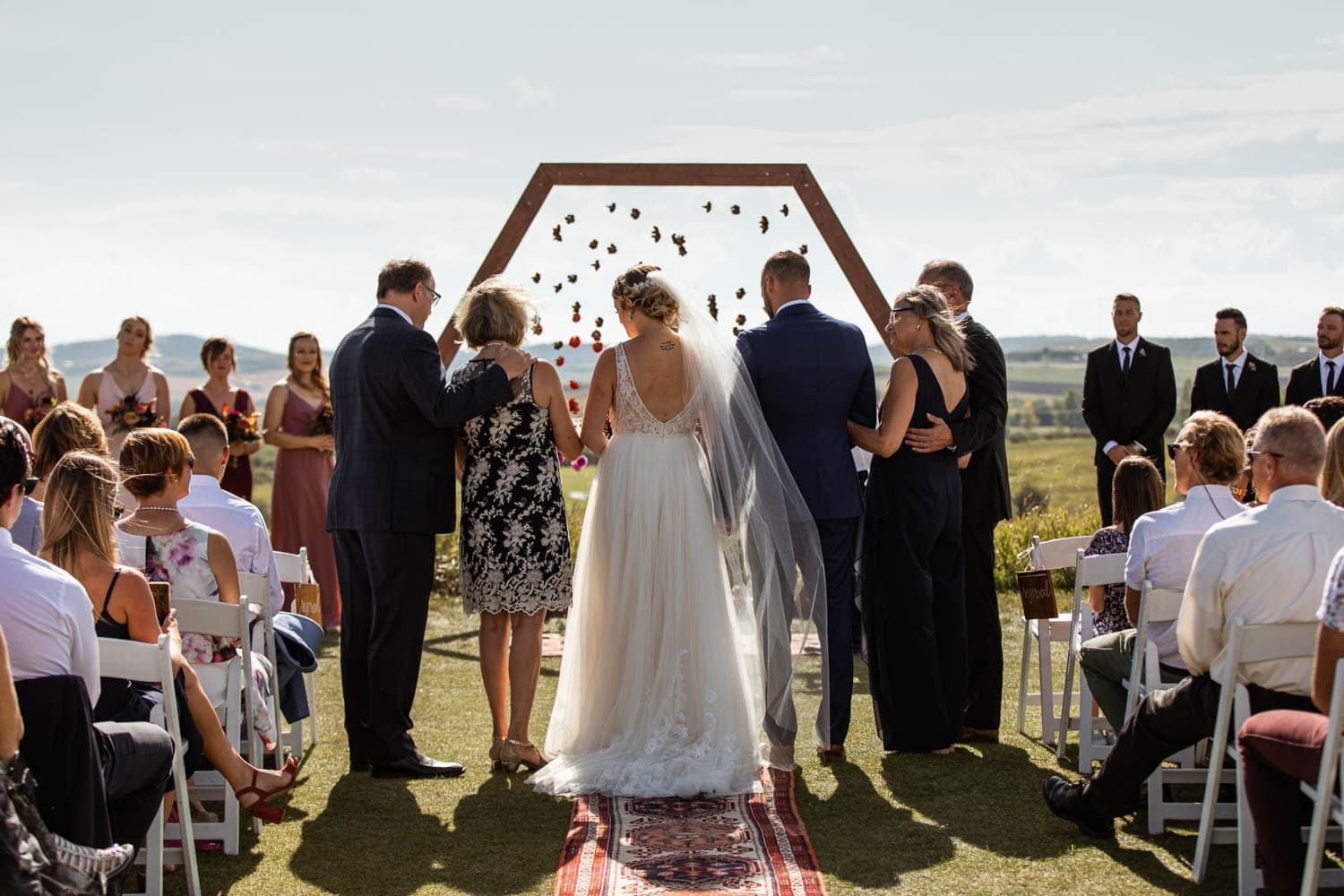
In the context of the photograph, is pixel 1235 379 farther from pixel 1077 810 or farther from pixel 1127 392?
pixel 1077 810

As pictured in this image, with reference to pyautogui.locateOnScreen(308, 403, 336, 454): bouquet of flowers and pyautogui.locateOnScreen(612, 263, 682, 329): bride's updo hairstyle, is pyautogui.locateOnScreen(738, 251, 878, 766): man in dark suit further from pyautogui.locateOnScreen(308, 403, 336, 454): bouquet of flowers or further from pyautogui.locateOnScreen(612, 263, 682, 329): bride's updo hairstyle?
pyautogui.locateOnScreen(308, 403, 336, 454): bouquet of flowers

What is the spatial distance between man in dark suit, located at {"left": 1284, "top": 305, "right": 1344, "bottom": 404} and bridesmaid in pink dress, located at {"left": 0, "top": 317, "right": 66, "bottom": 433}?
8.25 metres

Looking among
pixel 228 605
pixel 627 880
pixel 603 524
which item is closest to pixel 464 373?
pixel 603 524

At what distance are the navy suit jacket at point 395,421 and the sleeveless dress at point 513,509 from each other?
0.44 ft

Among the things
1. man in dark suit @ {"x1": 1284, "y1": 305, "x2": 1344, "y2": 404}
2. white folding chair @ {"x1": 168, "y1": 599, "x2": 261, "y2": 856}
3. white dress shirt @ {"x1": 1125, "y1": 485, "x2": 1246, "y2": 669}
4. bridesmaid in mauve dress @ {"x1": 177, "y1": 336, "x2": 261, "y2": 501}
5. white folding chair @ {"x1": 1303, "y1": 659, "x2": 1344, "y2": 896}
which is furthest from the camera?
bridesmaid in mauve dress @ {"x1": 177, "y1": 336, "x2": 261, "y2": 501}

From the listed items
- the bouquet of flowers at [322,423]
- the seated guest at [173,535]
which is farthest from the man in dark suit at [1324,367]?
the seated guest at [173,535]

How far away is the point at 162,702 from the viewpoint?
4.39m

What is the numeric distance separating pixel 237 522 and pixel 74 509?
165 cm

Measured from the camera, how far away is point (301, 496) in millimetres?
9562

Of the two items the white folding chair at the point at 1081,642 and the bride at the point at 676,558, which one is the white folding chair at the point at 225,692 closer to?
the bride at the point at 676,558

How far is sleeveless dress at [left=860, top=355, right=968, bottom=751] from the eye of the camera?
19.9 ft

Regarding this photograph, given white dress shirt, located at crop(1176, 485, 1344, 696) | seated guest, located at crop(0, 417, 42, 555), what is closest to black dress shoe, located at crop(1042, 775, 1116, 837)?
white dress shirt, located at crop(1176, 485, 1344, 696)

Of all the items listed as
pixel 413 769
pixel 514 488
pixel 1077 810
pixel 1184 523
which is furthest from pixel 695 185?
pixel 1077 810

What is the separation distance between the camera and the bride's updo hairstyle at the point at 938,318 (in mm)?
5969
